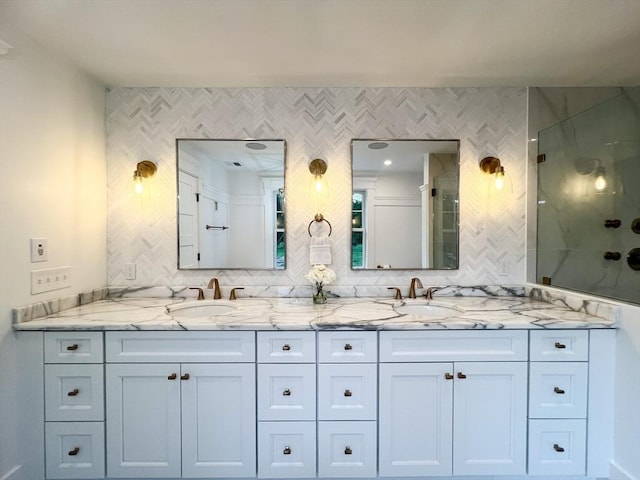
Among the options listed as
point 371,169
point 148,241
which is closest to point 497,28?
point 371,169

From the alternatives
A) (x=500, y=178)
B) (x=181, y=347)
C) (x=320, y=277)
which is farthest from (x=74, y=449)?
(x=500, y=178)

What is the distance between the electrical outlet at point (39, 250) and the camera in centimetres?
156

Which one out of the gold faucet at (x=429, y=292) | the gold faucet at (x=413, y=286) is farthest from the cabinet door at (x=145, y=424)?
the gold faucet at (x=429, y=292)

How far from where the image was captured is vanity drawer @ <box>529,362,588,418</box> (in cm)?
151

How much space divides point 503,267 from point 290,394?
5.46 feet

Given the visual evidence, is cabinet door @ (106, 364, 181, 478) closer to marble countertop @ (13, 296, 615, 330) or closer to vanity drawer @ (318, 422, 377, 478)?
marble countertop @ (13, 296, 615, 330)

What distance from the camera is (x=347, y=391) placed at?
1.50 m

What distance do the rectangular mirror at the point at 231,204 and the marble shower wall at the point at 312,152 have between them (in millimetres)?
64

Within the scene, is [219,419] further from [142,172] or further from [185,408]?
[142,172]

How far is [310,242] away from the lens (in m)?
2.12

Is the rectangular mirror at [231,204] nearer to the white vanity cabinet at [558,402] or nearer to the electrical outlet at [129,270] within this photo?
the electrical outlet at [129,270]

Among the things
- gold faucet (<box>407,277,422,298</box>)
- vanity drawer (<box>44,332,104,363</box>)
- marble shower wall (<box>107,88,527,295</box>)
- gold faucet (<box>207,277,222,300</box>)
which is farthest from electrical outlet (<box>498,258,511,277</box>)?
vanity drawer (<box>44,332,104,363</box>)

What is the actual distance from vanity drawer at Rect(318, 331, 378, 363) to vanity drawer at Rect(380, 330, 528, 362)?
0.05 metres

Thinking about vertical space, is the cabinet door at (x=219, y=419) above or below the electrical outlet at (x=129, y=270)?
below
